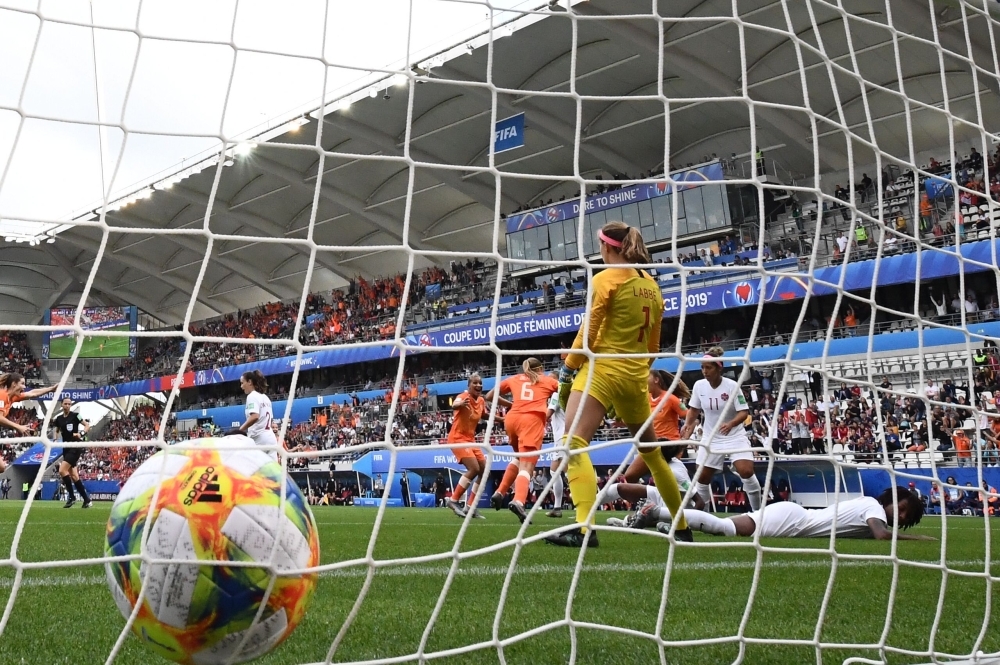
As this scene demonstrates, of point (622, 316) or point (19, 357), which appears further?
point (19, 357)

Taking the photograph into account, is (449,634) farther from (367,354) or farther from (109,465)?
(109,465)

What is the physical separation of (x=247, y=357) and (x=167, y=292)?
9393mm

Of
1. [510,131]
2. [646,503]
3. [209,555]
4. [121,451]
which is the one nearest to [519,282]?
[510,131]

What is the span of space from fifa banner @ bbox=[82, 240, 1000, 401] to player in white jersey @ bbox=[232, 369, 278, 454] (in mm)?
968

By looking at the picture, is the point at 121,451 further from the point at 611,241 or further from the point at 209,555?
the point at 209,555

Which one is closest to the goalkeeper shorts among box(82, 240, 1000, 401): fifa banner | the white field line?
the white field line

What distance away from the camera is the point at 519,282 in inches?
1061

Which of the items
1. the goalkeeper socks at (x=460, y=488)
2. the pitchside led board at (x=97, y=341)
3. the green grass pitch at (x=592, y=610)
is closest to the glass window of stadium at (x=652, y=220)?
the goalkeeper socks at (x=460, y=488)

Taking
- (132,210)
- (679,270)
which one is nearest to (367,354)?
(132,210)

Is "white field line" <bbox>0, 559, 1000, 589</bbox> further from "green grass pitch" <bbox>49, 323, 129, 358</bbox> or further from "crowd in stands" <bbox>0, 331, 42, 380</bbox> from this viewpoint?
"crowd in stands" <bbox>0, 331, 42, 380</bbox>

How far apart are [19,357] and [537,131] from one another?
2556 centimetres

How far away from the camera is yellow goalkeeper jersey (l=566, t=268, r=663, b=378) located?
13.3 ft

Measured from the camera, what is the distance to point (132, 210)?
28.3m

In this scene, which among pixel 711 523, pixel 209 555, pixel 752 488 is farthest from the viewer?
pixel 752 488
